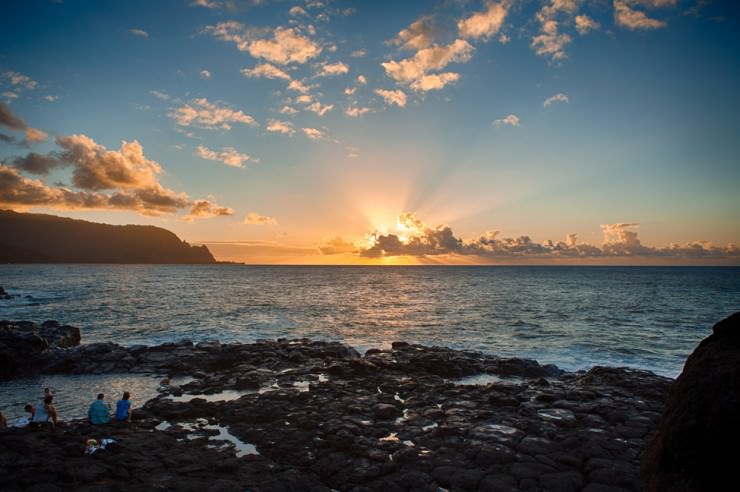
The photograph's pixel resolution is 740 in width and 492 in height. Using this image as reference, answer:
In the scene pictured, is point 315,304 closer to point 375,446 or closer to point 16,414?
point 16,414

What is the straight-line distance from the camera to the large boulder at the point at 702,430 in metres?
6.21

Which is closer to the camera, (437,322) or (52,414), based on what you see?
(52,414)

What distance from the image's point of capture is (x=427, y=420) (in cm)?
1938

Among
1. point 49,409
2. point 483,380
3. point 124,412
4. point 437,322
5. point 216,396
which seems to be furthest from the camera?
point 437,322

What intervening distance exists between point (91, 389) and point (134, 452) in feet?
43.6

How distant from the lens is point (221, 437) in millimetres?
17625

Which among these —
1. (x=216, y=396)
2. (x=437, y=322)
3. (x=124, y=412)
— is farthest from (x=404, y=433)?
(x=437, y=322)

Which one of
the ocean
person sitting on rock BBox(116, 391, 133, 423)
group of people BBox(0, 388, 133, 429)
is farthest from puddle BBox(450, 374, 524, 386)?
group of people BBox(0, 388, 133, 429)

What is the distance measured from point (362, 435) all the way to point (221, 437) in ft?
19.3

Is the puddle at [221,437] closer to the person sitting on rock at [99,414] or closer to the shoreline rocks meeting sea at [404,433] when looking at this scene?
the shoreline rocks meeting sea at [404,433]

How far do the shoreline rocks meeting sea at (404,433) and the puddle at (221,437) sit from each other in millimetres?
88

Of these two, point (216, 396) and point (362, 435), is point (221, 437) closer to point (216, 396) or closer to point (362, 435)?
point (362, 435)

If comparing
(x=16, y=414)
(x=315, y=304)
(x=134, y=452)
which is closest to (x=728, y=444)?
(x=134, y=452)

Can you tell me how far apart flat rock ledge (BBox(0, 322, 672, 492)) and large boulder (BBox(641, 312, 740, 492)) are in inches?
291
